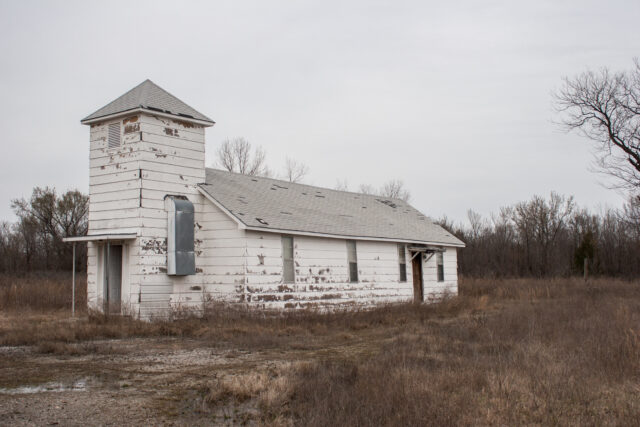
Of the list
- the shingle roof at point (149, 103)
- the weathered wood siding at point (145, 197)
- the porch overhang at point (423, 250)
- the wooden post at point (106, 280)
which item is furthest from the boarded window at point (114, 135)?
the porch overhang at point (423, 250)

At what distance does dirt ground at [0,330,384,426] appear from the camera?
6.73 metres

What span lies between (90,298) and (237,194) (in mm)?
5351

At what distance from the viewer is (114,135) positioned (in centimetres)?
1705

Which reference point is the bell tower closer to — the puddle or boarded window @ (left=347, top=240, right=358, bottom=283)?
boarded window @ (left=347, top=240, right=358, bottom=283)

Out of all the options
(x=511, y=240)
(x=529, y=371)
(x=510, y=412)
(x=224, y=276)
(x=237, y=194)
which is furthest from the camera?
(x=511, y=240)

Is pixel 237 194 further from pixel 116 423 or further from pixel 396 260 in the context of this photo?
pixel 116 423

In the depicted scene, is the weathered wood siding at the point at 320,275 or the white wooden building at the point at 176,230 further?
the weathered wood siding at the point at 320,275

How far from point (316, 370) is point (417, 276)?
1676cm

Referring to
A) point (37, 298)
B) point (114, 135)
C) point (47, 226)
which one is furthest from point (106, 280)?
point (47, 226)

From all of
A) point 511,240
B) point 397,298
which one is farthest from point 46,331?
point 511,240

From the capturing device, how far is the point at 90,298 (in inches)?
676

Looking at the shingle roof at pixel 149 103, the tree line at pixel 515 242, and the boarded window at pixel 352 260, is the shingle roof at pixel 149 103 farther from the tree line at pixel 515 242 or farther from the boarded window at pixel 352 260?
the tree line at pixel 515 242

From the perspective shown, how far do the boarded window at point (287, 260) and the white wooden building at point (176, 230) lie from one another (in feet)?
0.11

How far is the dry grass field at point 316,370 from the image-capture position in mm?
6816
